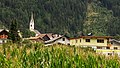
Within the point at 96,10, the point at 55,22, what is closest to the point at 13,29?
the point at 55,22

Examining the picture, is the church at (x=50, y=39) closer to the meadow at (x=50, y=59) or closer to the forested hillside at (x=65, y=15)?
the meadow at (x=50, y=59)

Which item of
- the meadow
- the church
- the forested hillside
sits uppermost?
the meadow

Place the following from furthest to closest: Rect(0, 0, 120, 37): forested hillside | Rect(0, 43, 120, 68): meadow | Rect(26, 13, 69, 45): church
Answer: Rect(0, 0, 120, 37): forested hillside
Rect(26, 13, 69, 45): church
Rect(0, 43, 120, 68): meadow

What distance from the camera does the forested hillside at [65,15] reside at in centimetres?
15550

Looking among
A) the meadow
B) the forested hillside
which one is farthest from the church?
the forested hillside

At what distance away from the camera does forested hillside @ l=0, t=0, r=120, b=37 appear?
15550 centimetres

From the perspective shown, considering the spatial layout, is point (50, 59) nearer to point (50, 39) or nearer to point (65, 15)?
point (50, 39)

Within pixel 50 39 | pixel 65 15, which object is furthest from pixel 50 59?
pixel 65 15

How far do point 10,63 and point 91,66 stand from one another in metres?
4.16

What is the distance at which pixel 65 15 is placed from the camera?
175 m

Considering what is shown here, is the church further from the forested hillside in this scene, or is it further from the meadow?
the forested hillside

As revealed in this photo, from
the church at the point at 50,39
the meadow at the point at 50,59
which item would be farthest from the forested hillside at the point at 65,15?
the meadow at the point at 50,59

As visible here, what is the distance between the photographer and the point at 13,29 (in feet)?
183

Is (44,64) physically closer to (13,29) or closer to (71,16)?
A: (13,29)
